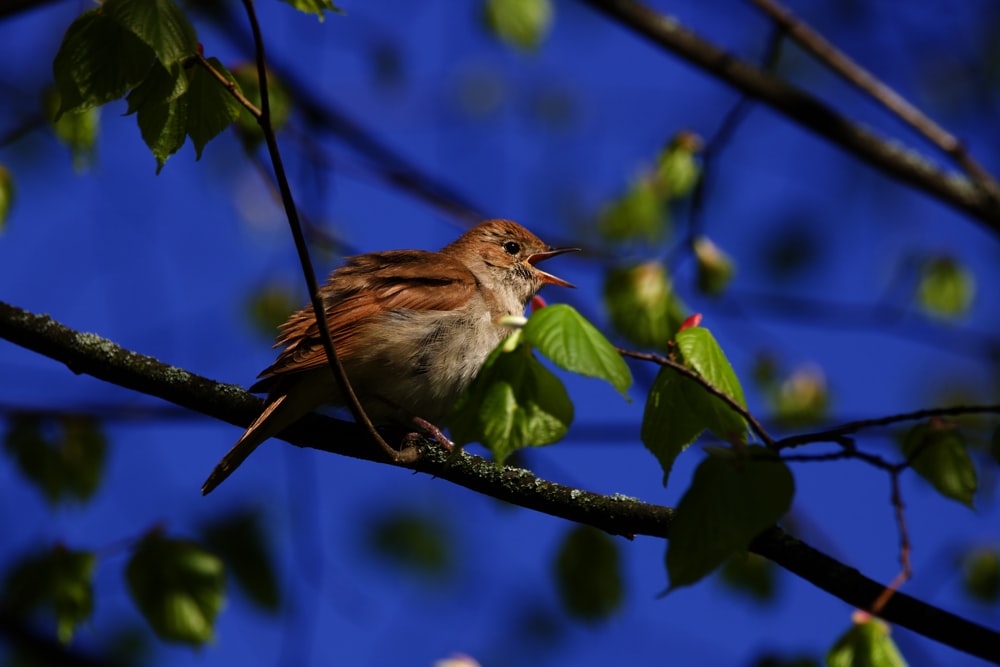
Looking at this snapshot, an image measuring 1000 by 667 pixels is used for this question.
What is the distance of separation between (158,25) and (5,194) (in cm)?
306

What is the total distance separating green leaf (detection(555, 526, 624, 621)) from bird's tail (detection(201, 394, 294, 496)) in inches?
93.0

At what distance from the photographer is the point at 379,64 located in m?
9.13

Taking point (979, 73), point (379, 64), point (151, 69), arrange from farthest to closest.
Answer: point (979, 73) → point (379, 64) → point (151, 69)

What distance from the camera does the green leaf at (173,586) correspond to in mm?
4918

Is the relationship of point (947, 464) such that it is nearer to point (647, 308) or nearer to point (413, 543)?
point (647, 308)

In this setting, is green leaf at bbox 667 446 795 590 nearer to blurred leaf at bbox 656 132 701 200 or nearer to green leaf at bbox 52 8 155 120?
green leaf at bbox 52 8 155 120

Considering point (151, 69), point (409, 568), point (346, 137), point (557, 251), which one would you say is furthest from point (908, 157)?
point (409, 568)

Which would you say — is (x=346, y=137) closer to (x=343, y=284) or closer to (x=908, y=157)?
(x=343, y=284)

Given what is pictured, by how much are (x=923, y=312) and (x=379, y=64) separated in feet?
16.1

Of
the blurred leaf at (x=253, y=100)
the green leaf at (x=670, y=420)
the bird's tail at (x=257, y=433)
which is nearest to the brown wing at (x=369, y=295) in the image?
the bird's tail at (x=257, y=433)

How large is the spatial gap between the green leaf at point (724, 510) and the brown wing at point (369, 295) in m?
2.23

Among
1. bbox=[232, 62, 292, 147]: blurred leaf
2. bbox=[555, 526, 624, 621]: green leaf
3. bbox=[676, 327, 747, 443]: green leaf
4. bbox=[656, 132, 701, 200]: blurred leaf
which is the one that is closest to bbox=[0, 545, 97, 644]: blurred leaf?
bbox=[232, 62, 292, 147]: blurred leaf

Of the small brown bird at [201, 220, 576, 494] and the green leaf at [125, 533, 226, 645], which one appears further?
the green leaf at [125, 533, 226, 645]

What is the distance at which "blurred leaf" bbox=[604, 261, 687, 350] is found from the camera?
6.25 metres
